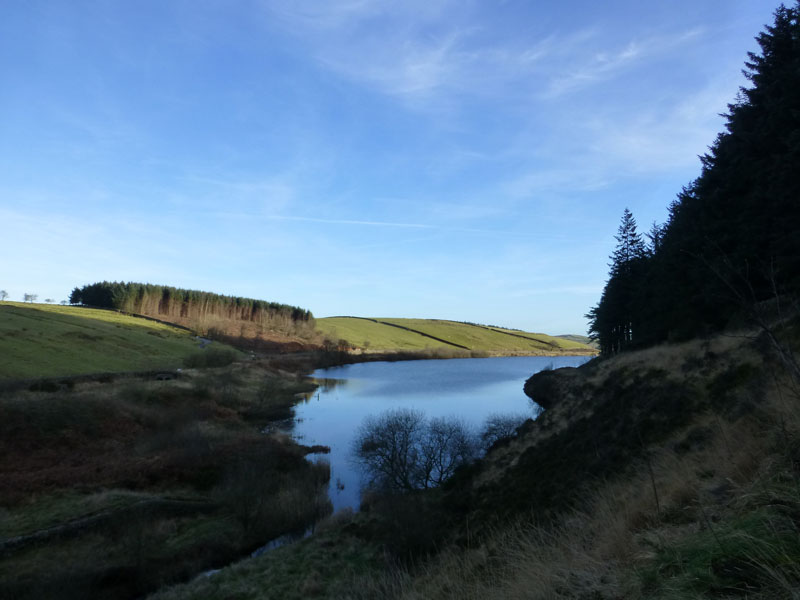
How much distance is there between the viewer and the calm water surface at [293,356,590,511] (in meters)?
29.6

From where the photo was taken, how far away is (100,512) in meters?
18.0

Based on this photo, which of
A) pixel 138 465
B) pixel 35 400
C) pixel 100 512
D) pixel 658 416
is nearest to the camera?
pixel 658 416

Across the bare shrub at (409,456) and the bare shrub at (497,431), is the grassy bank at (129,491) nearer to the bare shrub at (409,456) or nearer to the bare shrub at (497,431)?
the bare shrub at (409,456)

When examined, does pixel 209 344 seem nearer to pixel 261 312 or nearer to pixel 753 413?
pixel 261 312

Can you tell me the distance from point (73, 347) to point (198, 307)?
2910 inches

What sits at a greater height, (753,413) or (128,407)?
(753,413)

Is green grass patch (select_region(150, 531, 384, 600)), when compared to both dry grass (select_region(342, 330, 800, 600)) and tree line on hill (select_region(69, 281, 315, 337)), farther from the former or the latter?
tree line on hill (select_region(69, 281, 315, 337))

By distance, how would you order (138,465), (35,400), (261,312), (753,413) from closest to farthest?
(753,413) → (138,465) → (35,400) → (261,312)

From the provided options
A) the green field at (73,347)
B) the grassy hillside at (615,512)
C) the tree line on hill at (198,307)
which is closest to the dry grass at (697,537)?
the grassy hillside at (615,512)

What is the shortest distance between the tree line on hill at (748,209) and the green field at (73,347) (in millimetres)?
54931

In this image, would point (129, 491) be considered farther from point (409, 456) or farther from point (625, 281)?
point (625, 281)

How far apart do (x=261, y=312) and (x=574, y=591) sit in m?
140

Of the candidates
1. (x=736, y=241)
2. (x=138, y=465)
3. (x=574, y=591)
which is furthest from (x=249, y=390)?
(x=574, y=591)

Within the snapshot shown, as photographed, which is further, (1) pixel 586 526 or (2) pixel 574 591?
(1) pixel 586 526
